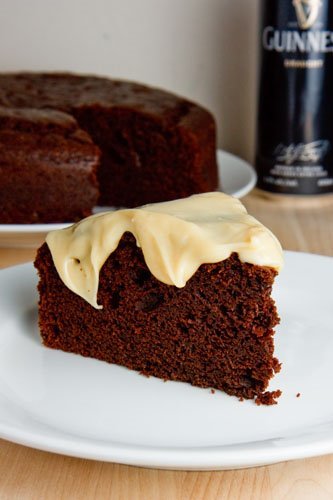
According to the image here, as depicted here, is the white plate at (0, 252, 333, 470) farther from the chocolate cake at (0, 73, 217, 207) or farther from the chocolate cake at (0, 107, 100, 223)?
the chocolate cake at (0, 73, 217, 207)

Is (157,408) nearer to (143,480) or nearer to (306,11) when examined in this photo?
(143,480)

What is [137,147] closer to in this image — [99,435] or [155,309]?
[155,309]

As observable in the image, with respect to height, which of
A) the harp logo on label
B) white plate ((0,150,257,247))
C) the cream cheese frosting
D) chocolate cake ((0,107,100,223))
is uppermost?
the harp logo on label

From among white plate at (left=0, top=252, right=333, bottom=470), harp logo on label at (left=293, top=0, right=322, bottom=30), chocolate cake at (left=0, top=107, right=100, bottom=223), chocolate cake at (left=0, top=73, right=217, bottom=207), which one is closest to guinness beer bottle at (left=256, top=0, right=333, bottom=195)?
harp logo on label at (left=293, top=0, right=322, bottom=30)

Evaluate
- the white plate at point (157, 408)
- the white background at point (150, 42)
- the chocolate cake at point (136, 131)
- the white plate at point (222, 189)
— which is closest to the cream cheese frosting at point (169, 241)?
the white plate at point (157, 408)

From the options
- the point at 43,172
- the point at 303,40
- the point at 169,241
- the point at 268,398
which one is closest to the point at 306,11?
the point at 303,40

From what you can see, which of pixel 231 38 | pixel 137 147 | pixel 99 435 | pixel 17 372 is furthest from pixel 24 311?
pixel 231 38
